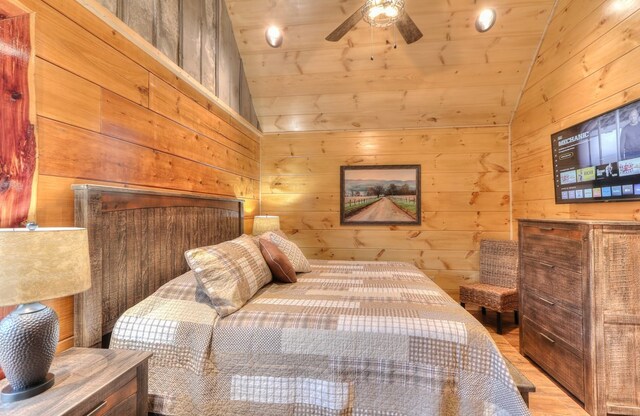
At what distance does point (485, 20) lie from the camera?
2.62 m

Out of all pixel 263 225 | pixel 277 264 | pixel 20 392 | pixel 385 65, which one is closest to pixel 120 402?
pixel 20 392

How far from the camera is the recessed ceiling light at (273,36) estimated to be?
2852mm

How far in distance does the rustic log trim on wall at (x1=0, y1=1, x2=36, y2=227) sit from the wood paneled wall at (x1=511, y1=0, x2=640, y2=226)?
324cm

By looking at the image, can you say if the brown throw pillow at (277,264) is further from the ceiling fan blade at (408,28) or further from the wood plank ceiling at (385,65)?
the wood plank ceiling at (385,65)

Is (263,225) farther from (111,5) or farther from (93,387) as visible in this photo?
(93,387)

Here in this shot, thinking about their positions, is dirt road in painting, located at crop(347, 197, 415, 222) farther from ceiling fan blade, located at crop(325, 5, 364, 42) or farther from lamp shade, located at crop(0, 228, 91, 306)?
lamp shade, located at crop(0, 228, 91, 306)

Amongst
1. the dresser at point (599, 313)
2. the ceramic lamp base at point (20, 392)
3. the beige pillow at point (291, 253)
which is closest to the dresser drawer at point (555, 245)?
the dresser at point (599, 313)

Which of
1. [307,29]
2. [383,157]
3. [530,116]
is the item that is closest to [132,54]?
[307,29]

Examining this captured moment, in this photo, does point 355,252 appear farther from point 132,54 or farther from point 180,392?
point 132,54

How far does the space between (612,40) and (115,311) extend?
3539mm

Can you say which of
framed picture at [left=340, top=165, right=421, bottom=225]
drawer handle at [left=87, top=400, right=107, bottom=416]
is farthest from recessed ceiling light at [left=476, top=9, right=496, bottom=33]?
drawer handle at [left=87, top=400, right=107, bottom=416]

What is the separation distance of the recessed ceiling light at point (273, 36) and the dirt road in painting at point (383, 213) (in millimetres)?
2117

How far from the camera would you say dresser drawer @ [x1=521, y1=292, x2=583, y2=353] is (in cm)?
185

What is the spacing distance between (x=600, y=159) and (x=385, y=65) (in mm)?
2041
